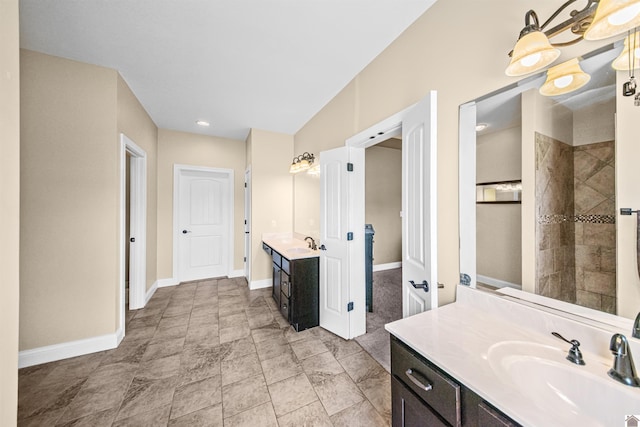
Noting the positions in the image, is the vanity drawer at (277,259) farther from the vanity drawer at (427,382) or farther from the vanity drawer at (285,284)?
the vanity drawer at (427,382)

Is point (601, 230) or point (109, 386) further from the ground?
point (601, 230)

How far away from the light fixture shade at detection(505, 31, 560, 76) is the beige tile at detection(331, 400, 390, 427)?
79.8 inches

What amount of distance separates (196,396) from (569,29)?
2.91 metres

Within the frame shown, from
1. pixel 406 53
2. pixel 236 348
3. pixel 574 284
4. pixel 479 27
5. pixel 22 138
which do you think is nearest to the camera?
pixel 574 284

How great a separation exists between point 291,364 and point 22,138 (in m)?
3.03

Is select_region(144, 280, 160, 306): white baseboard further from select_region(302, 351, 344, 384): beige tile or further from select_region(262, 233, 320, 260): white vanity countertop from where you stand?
select_region(302, 351, 344, 384): beige tile

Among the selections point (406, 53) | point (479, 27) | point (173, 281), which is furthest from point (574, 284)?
point (173, 281)

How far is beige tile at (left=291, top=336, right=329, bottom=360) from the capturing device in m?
2.09

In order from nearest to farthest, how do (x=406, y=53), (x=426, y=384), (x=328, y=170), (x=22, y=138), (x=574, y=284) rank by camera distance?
(x=426, y=384), (x=574, y=284), (x=406, y=53), (x=22, y=138), (x=328, y=170)

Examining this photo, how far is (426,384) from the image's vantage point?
836 mm

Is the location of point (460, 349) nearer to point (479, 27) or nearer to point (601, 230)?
point (601, 230)

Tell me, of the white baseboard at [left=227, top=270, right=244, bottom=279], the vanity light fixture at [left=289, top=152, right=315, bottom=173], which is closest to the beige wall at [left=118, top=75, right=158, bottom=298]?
the white baseboard at [left=227, top=270, right=244, bottom=279]

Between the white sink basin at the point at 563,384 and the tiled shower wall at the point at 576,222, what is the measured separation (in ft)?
0.92

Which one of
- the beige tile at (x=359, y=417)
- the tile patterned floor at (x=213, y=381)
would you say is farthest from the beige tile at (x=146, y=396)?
the beige tile at (x=359, y=417)
